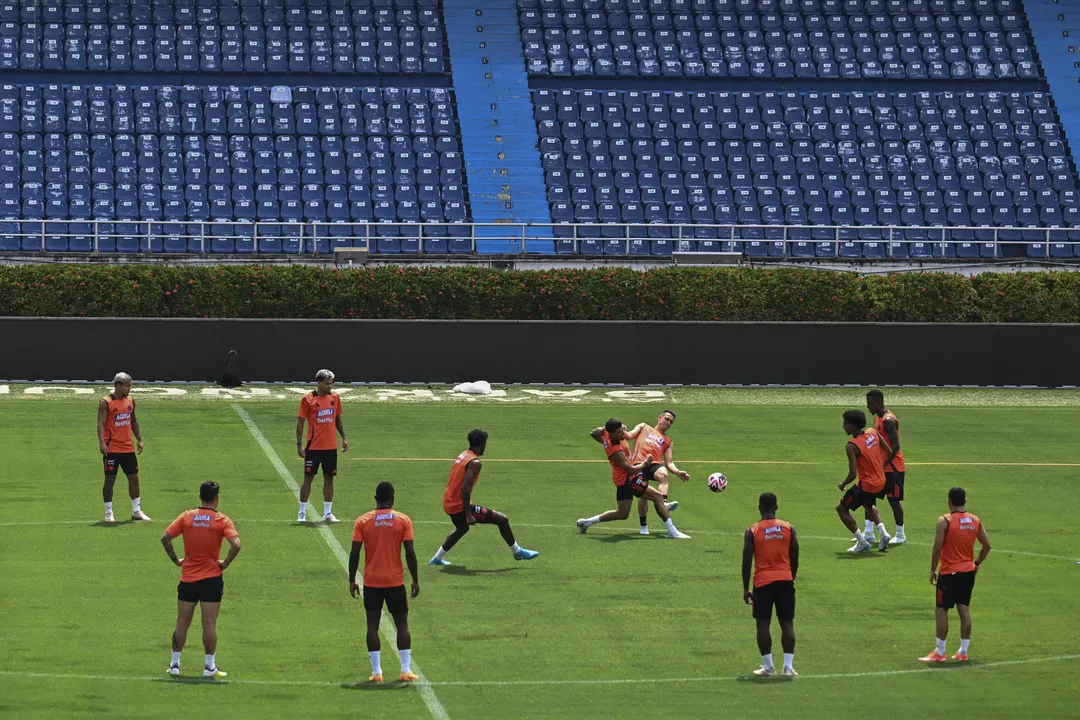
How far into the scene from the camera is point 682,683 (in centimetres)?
1491

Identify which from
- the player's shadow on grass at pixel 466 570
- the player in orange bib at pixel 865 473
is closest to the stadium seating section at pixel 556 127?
the player in orange bib at pixel 865 473

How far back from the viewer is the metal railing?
135ft

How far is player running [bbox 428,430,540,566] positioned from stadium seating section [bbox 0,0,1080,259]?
22.1 meters

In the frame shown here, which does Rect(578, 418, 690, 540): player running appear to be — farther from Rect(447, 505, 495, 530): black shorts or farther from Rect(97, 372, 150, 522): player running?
Rect(97, 372, 150, 522): player running

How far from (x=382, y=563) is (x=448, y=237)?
1067 inches

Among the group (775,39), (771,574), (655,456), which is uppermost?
(775,39)

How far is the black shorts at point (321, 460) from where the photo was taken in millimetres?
21656

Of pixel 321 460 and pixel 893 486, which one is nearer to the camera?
pixel 893 486

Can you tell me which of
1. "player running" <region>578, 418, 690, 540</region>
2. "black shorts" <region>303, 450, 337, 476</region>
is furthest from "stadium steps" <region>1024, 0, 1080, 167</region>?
"black shorts" <region>303, 450, 337, 476</region>

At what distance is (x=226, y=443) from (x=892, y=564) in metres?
12.2

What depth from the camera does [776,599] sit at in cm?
1487

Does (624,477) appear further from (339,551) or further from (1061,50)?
(1061,50)

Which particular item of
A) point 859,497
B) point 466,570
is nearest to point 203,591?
point 466,570

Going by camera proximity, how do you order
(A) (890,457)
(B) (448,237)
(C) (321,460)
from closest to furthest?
(A) (890,457) < (C) (321,460) < (B) (448,237)
